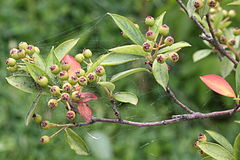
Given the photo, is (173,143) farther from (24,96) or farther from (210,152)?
(210,152)

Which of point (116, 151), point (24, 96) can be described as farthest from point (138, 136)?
point (24, 96)

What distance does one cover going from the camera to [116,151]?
243 cm

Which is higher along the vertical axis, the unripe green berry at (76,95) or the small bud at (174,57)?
the unripe green berry at (76,95)

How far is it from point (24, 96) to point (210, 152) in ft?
6.33

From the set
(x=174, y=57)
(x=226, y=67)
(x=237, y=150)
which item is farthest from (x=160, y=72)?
(x=226, y=67)

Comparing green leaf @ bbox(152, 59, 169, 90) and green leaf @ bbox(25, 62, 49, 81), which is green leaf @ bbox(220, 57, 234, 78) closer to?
green leaf @ bbox(152, 59, 169, 90)

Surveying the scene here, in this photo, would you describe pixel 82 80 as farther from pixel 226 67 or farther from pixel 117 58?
pixel 226 67

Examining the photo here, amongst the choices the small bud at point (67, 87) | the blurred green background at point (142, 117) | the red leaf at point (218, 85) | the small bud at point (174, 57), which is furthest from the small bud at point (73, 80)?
the blurred green background at point (142, 117)

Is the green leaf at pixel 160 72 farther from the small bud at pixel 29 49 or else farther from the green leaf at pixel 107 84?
the small bud at pixel 29 49

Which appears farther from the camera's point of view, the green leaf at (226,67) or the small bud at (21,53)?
the green leaf at (226,67)

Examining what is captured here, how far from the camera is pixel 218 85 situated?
1042 millimetres

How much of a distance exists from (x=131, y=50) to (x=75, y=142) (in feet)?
1.00

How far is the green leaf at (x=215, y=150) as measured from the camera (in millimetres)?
930

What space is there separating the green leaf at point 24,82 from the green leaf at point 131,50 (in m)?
0.22
